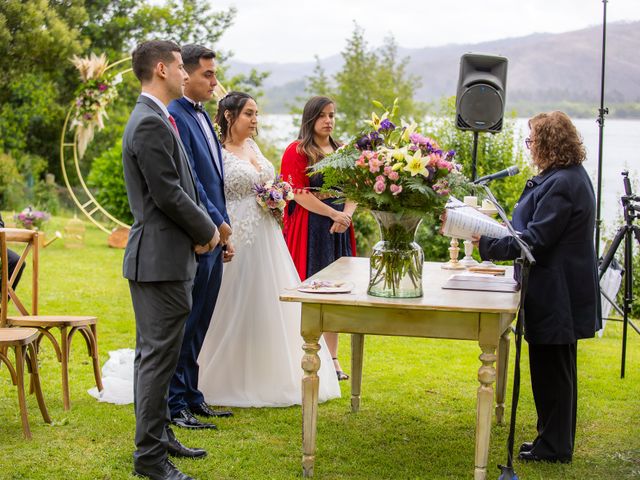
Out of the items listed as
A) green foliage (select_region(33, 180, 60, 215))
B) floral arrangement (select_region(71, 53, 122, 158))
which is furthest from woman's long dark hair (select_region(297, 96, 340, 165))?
green foliage (select_region(33, 180, 60, 215))

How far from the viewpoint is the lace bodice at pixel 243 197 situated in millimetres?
4855

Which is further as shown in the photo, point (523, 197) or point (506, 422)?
point (506, 422)

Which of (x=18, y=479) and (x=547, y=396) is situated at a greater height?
(x=547, y=396)

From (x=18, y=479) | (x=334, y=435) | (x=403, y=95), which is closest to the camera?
(x=18, y=479)

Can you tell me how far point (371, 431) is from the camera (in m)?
4.56

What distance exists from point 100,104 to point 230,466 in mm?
8481

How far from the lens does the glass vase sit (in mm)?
3664

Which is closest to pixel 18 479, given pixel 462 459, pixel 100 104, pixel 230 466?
pixel 230 466

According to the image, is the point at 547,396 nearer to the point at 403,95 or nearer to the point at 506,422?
the point at 506,422

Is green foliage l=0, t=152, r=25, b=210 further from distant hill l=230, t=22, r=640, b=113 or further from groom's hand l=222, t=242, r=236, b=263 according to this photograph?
groom's hand l=222, t=242, r=236, b=263

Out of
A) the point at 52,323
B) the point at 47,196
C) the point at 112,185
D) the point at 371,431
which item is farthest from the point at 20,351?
the point at 47,196

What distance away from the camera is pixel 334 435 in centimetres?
446

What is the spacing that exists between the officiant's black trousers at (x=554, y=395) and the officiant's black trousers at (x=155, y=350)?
5.32 feet

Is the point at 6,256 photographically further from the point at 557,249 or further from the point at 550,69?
the point at 550,69
